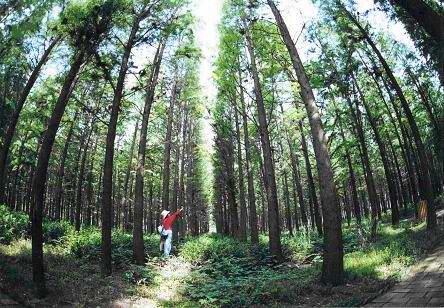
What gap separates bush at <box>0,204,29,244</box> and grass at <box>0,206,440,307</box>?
0.11ft

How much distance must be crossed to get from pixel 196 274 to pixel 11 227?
7367mm

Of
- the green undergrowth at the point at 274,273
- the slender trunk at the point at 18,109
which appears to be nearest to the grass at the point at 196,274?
the green undergrowth at the point at 274,273

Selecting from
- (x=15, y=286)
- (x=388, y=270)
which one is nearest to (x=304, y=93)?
(x=388, y=270)

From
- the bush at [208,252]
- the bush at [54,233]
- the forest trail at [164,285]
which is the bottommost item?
the forest trail at [164,285]

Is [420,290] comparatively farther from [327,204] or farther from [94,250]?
[94,250]

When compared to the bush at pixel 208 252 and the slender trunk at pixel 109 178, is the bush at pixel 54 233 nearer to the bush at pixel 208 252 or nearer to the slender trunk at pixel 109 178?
the slender trunk at pixel 109 178

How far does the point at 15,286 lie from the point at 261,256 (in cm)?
840

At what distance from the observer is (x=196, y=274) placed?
12023mm

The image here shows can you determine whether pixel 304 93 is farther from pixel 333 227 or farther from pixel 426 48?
pixel 426 48

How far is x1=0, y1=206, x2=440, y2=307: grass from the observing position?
8523 mm

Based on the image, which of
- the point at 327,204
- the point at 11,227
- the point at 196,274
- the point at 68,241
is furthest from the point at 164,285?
the point at 11,227

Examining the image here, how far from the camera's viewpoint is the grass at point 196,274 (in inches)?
336

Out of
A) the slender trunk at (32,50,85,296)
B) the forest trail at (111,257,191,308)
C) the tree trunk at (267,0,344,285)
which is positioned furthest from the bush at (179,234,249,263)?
the slender trunk at (32,50,85,296)

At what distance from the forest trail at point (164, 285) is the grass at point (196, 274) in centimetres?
2
